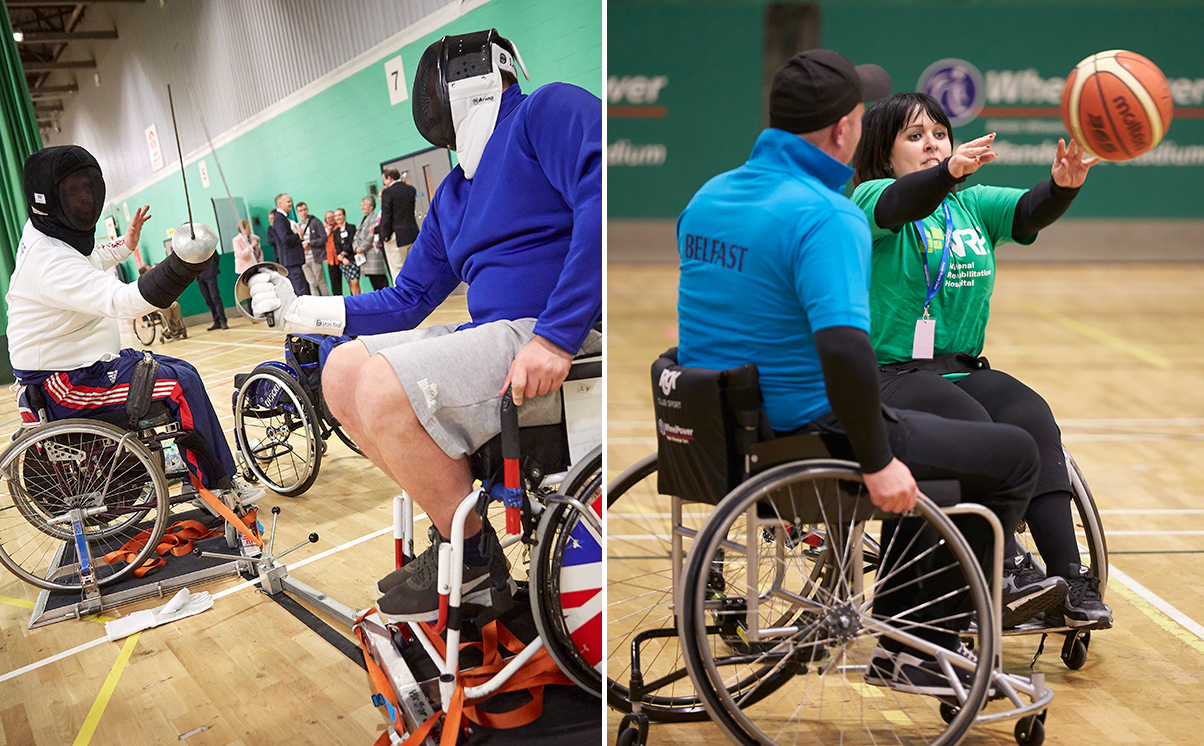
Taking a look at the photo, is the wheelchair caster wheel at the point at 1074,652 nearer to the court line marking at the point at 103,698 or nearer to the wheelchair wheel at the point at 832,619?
the wheelchair wheel at the point at 832,619

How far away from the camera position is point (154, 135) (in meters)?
1.44

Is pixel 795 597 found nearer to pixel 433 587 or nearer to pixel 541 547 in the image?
pixel 541 547

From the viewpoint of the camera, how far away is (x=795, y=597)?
142cm

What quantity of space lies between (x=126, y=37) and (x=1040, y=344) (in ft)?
20.2

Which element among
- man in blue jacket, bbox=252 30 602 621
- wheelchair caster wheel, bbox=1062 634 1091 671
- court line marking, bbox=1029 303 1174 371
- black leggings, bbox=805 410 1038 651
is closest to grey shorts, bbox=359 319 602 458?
man in blue jacket, bbox=252 30 602 621

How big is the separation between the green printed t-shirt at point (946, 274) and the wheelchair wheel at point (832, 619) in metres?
0.50

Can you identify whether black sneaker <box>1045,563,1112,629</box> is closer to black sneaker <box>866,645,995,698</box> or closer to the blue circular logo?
black sneaker <box>866,645,995,698</box>

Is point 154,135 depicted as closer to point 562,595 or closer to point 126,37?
point 126,37

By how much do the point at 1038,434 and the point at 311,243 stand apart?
5.41 feet

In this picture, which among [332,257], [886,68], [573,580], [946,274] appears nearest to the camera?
[332,257]

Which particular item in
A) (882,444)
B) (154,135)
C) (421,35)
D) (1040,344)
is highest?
(421,35)

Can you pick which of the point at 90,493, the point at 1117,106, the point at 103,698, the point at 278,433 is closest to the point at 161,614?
the point at 103,698

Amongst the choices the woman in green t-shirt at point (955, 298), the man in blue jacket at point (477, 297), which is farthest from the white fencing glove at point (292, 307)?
the woman in green t-shirt at point (955, 298)

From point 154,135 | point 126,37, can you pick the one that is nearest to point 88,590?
point 154,135
